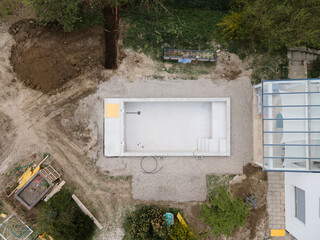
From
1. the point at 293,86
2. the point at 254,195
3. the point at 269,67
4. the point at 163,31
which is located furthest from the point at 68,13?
the point at 254,195

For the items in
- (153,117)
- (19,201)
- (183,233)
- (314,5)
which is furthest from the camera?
(153,117)

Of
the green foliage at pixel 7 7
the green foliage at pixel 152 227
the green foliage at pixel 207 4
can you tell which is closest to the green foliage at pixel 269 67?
the green foliage at pixel 207 4

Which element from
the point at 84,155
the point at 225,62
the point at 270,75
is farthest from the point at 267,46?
the point at 84,155

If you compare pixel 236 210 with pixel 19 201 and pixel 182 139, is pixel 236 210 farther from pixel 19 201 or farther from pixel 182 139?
pixel 19 201

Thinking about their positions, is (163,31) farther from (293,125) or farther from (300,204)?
(300,204)

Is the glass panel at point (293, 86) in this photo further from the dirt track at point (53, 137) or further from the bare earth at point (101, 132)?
the dirt track at point (53, 137)

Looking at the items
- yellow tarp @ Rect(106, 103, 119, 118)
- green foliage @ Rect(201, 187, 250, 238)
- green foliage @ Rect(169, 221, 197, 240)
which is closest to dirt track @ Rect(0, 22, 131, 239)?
yellow tarp @ Rect(106, 103, 119, 118)
